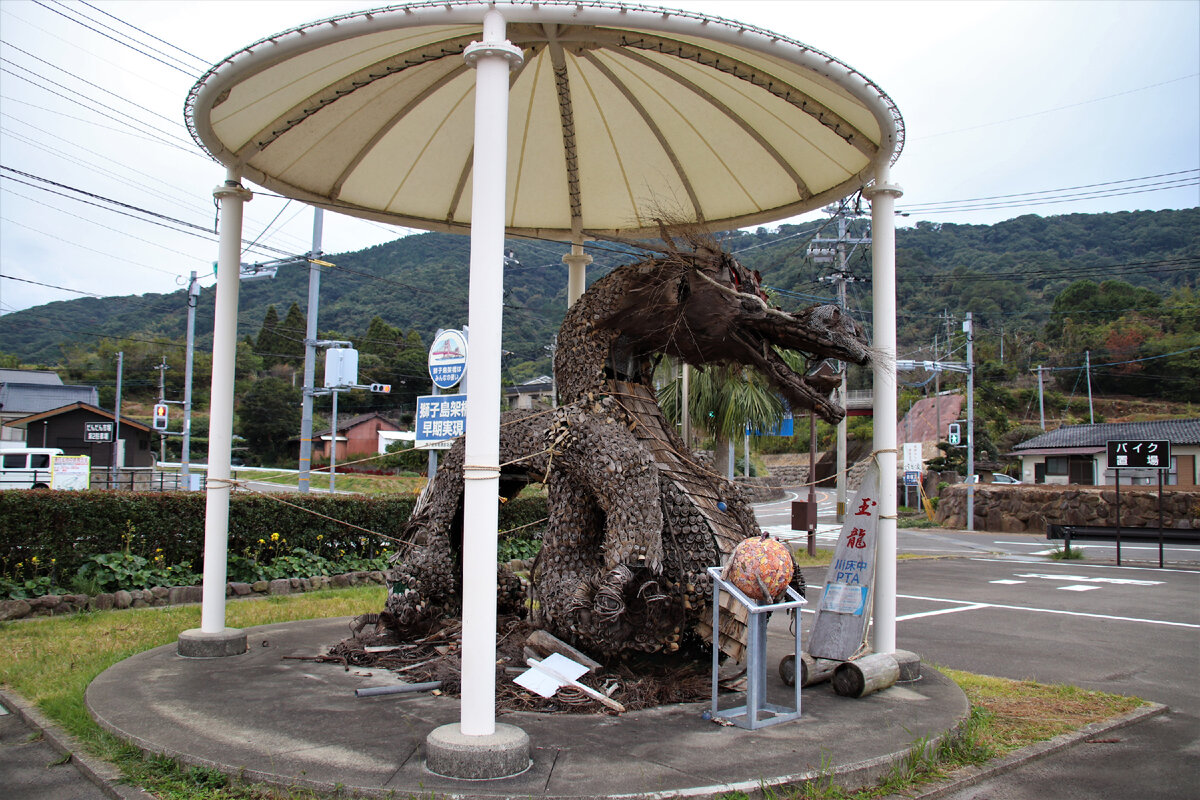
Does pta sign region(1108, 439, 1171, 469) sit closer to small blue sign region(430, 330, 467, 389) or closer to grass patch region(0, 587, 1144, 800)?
grass patch region(0, 587, 1144, 800)

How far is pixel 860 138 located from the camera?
579 centimetres

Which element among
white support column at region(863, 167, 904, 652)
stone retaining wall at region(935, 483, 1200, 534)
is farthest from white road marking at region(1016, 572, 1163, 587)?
stone retaining wall at region(935, 483, 1200, 534)

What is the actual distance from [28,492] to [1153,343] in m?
57.2

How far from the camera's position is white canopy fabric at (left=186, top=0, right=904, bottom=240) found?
473 centimetres

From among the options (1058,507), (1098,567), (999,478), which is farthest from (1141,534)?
(999,478)

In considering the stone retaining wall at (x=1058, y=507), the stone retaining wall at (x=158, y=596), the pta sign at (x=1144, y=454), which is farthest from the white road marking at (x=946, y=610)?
the stone retaining wall at (x=1058, y=507)

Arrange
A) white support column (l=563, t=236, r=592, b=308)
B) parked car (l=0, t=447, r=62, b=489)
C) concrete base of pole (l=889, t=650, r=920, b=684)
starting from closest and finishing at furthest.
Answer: concrete base of pole (l=889, t=650, r=920, b=684), white support column (l=563, t=236, r=592, b=308), parked car (l=0, t=447, r=62, b=489)

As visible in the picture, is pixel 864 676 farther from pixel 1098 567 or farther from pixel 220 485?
pixel 1098 567

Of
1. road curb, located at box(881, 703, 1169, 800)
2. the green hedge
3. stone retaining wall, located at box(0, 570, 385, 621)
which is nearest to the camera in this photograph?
road curb, located at box(881, 703, 1169, 800)

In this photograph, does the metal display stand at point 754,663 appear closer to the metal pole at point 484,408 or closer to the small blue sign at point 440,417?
the metal pole at point 484,408

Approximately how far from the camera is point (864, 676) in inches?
202

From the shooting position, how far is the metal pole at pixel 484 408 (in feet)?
→ 12.3

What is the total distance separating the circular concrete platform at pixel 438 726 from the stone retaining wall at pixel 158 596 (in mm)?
3445

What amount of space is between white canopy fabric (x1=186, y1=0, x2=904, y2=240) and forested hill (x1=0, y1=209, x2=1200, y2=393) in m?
39.0
